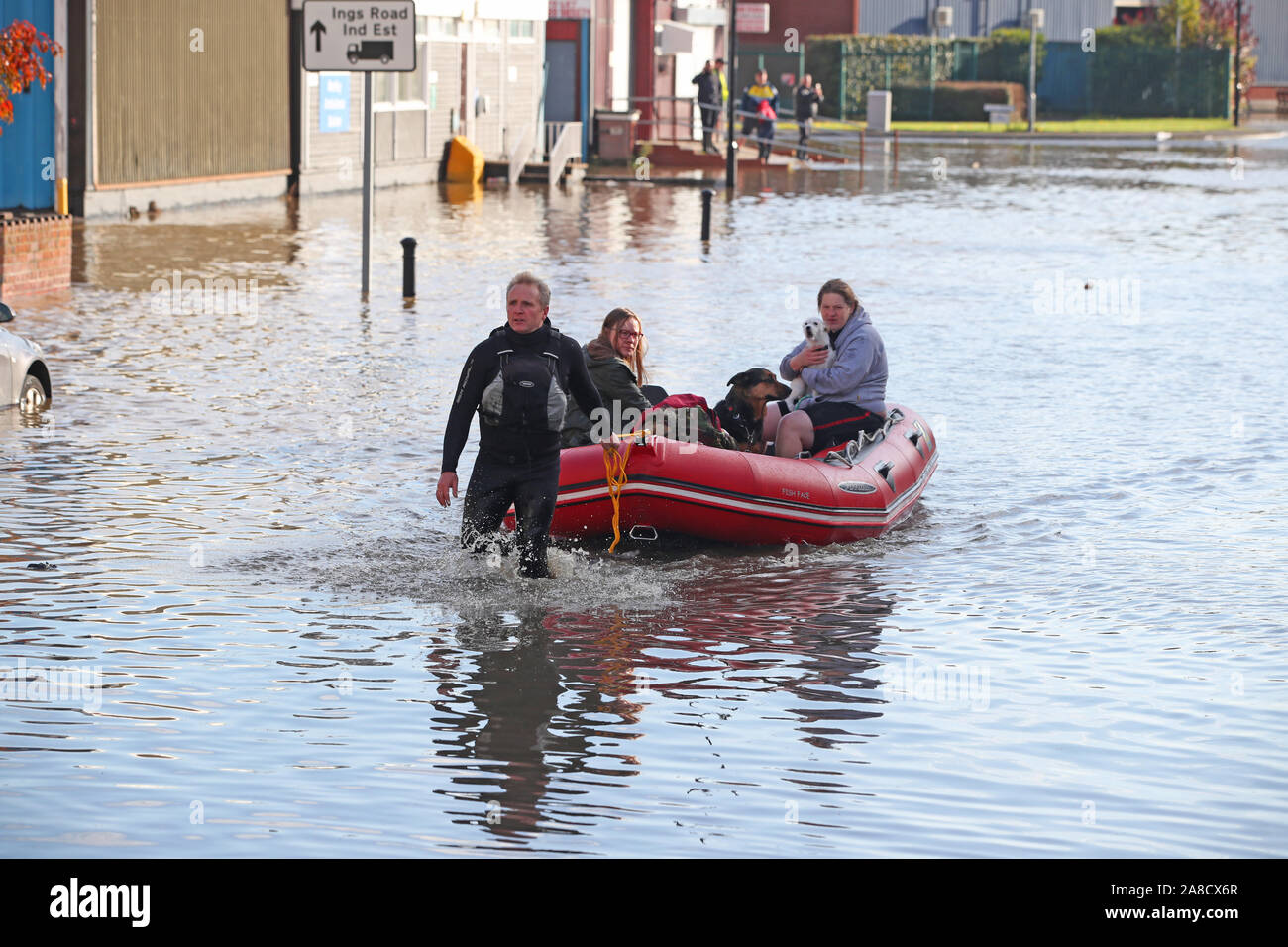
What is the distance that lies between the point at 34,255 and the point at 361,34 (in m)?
3.93

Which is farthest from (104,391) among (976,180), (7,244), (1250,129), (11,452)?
(1250,129)

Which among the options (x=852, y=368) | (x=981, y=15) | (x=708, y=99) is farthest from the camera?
(x=981, y=15)

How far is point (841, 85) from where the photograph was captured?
6956cm

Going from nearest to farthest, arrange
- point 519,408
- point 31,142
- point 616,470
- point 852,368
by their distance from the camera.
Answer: point 519,408 < point 616,470 < point 852,368 < point 31,142

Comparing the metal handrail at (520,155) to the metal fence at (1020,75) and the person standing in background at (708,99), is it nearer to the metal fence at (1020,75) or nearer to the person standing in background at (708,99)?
the person standing in background at (708,99)

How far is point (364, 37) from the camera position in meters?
20.4

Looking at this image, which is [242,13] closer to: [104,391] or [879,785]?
[104,391]

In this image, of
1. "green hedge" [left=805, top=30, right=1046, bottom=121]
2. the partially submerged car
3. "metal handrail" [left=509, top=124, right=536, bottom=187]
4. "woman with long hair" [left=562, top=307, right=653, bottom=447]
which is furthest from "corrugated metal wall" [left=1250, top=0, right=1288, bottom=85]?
"woman with long hair" [left=562, top=307, right=653, bottom=447]

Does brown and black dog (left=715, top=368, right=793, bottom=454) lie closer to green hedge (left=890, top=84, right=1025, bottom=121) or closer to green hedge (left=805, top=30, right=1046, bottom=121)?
green hedge (left=890, top=84, right=1025, bottom=121)

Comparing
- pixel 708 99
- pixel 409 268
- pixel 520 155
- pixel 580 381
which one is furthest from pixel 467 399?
pixel 708 99

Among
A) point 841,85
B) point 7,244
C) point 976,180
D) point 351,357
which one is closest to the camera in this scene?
point 351,357

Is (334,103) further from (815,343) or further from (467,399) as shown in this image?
(467,399)

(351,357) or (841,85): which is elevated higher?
(841,85)

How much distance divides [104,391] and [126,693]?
7573 mm
